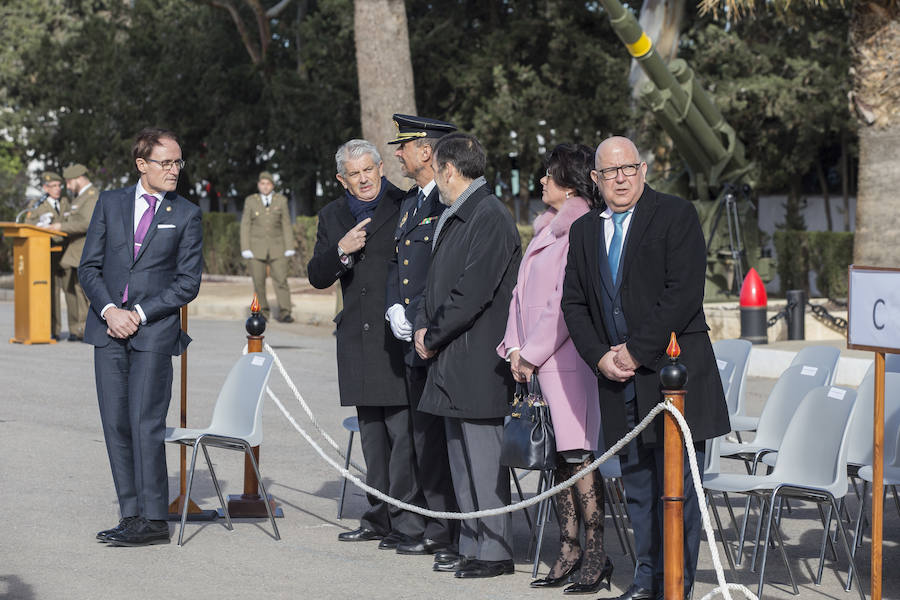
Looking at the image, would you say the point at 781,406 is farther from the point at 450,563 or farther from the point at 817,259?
the point at 817,259

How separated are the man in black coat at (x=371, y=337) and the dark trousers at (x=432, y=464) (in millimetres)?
131

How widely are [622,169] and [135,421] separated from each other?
2.83m

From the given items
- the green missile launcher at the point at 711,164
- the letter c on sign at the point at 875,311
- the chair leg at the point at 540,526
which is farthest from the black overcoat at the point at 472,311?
the green missile launcher at the point at 711,164

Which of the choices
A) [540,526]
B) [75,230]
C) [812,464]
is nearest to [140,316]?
[540,526]

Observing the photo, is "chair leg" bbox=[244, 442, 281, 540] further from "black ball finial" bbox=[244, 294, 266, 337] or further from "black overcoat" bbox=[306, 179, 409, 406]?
"black ball finial" bbox=[244, 294, 266, 337]

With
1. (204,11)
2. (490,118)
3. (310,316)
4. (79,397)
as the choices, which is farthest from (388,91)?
(204,11)

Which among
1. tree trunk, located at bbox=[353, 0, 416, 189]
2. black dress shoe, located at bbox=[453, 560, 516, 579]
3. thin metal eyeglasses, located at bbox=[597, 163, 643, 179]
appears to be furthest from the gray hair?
tree trunk, located at bbox=[353, 0, 416, 189]

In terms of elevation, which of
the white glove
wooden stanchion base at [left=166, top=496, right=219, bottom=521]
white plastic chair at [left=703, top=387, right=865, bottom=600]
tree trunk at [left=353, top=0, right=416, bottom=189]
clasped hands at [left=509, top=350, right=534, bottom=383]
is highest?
tree trunk at [left=353, top=0, right=416, bottom=189]

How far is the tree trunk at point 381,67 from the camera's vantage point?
1884 centimetres

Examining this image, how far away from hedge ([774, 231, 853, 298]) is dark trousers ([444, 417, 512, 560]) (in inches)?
700

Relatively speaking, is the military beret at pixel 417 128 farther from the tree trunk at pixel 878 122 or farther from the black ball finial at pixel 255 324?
the tree trunk at pixel 878 122

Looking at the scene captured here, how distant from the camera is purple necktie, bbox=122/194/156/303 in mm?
7336

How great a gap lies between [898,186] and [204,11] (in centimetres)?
2444

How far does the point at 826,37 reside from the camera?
29.0 metres
